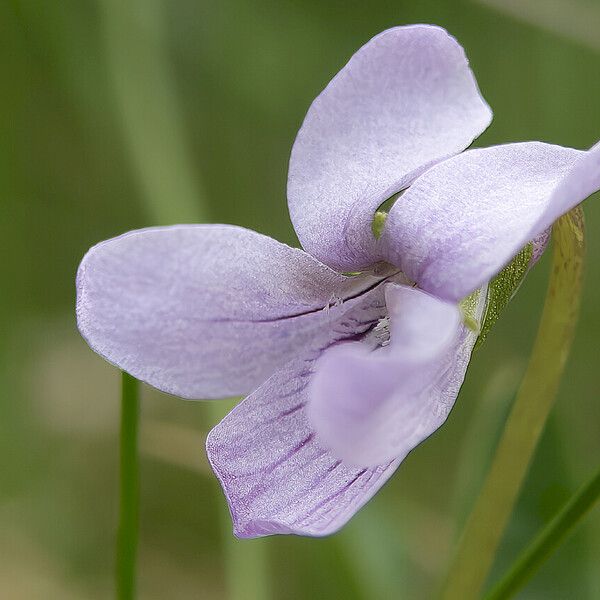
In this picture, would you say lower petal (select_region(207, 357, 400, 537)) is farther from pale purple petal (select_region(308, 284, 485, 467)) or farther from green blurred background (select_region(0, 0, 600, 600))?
green blurred background (select_region(0, 0, 600, 600))

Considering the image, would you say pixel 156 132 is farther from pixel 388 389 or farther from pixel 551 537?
pixel 388 389

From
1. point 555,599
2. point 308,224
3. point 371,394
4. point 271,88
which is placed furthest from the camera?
point 271,88

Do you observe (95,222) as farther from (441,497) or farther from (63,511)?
(441,497)

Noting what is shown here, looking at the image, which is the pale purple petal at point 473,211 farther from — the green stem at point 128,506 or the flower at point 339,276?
the green stem at point 128,506

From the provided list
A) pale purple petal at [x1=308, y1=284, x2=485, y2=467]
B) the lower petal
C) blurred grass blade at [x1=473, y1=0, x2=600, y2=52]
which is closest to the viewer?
pale purple petal at [x1=308, y1=284, x2=485, y2=467]

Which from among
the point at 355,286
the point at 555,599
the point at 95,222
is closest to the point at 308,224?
the point at 355,286

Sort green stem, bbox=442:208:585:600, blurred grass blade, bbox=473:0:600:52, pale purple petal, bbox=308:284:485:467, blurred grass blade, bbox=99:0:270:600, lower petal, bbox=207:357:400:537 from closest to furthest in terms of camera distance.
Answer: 1. pale purple petal, bbox=308:284:485:467
2. lower petal, bbox=207:357:400:537
3. green stem, bbox=442:208:585:600
4. blurred grass blade, bbox=99:0:270:600
5. blurred grass blade, bbox=473:0:600:52

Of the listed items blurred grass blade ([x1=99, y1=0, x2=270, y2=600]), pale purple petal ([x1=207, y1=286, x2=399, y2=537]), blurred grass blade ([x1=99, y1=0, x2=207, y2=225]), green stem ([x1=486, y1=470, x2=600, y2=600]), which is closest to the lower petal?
pale purple petal ([x1=207, y1=286, x2=399, y2=537])
